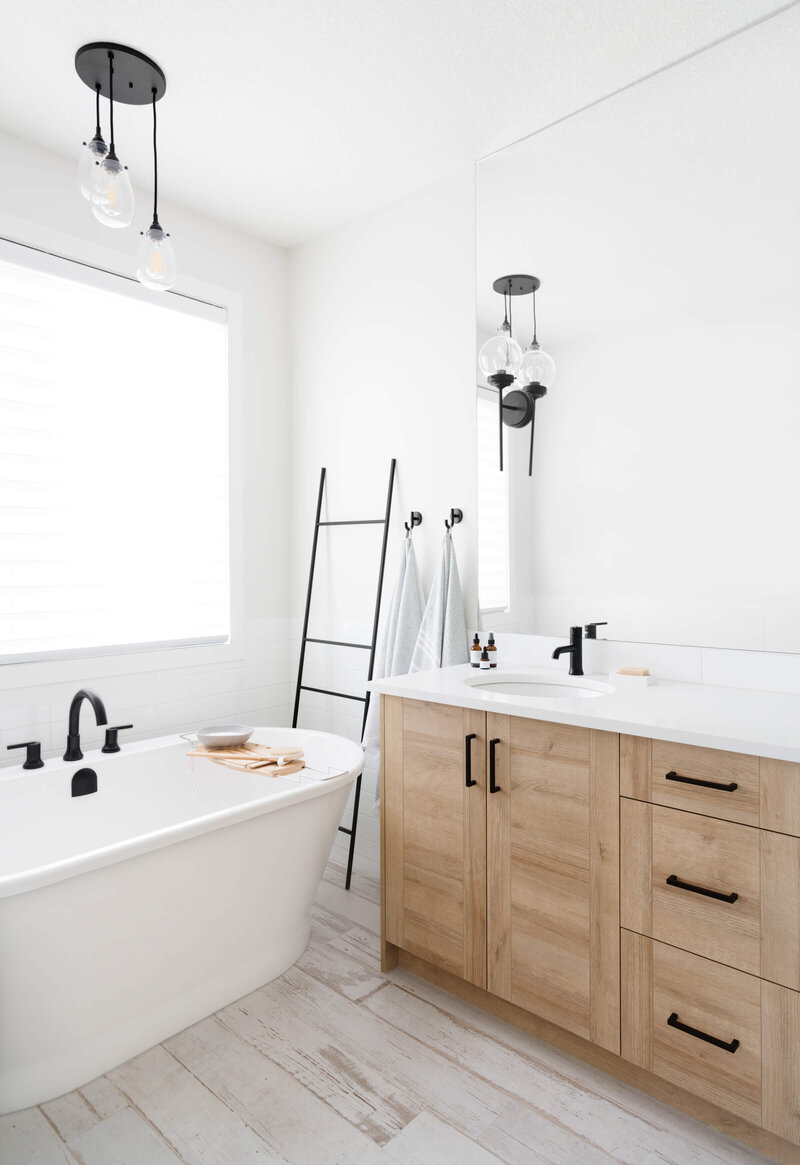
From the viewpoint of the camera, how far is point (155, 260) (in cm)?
192

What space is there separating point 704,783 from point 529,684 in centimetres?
85

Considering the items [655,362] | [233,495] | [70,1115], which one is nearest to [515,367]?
[655,362]

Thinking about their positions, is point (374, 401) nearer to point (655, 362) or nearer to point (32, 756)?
point (655, 362)

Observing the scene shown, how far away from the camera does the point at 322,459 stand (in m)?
3.19

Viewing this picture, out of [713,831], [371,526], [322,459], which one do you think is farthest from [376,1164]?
[322,459]

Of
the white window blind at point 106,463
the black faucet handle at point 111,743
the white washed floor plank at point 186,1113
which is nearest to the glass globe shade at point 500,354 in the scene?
the white window blind at point 106,463

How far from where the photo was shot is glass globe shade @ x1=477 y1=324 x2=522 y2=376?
98.2 inches

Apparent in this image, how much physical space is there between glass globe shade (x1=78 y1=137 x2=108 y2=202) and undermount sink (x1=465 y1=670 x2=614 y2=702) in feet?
5.58

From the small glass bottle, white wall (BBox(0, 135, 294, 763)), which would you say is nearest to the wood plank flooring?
the small glass bottle

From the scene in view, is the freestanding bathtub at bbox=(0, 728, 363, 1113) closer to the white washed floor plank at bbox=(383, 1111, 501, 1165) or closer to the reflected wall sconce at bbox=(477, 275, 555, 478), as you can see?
the white washed floor plank at bbox=(383, 1111, 501, 1165)

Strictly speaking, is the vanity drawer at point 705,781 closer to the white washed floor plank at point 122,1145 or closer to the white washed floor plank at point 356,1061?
the white washed floor plank at point 356,1061

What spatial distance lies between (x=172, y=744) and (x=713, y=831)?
6.10 ft

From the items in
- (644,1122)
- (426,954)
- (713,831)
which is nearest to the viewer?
(713,831)

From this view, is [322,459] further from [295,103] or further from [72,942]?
[72,942]
